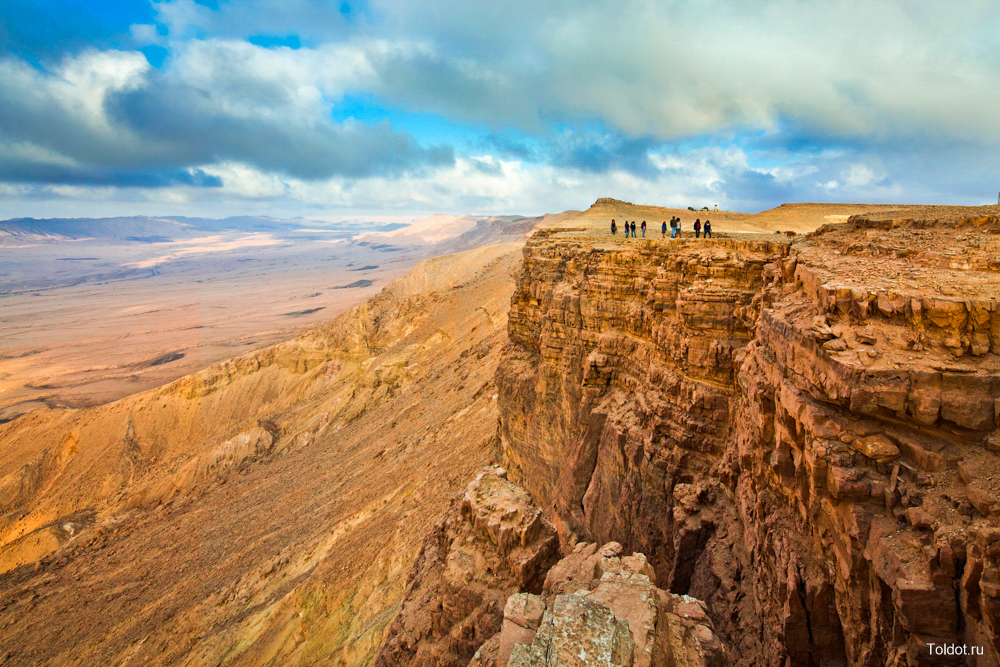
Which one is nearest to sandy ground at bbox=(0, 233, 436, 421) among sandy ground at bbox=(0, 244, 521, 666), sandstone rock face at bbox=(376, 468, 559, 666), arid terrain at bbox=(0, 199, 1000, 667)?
sandy ground at bbox=(0, 244, 521, 666)

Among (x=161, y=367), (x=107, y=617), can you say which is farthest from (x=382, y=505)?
(x=161, y=367)

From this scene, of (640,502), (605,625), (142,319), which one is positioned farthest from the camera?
(142,319)

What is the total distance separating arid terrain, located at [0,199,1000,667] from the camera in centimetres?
526

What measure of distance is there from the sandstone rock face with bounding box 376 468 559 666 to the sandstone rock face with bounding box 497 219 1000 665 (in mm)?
3569

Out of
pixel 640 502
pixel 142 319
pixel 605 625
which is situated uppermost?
pixel 605 625

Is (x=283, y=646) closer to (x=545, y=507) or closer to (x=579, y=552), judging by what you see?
(x=545, y=507)

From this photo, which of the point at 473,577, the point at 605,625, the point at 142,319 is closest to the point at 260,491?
the point at 473,577

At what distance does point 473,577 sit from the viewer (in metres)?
8.75

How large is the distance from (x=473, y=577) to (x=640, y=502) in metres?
4.90

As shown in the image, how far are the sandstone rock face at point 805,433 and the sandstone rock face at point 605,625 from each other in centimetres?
174

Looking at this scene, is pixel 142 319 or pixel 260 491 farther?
pixel 142 319

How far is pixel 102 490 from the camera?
1286 inches

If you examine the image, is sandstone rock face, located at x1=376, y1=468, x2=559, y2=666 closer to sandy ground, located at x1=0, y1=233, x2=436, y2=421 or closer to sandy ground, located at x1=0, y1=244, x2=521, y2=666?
sandy ground, located at x1=0, y1=244, x2=521, y2=666

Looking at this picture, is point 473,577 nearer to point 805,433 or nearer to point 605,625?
point 605,625
